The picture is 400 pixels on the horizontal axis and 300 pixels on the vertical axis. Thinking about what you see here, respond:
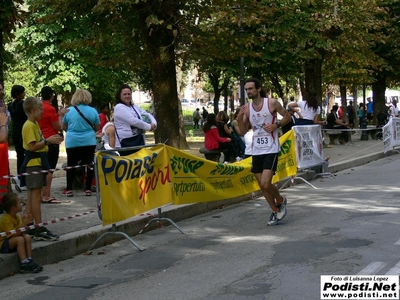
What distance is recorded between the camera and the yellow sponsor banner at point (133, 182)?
9242mm

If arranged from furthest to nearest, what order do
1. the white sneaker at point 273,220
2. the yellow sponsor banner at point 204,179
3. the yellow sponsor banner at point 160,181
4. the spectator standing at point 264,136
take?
the yellow sponsor banner at point 204,179 < the white sneaker at point 273,220 < the spectator standing at point 264,136 < the yellow sponsor banner at point 160,181

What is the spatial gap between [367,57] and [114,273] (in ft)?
75.9

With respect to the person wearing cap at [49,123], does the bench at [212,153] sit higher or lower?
lower

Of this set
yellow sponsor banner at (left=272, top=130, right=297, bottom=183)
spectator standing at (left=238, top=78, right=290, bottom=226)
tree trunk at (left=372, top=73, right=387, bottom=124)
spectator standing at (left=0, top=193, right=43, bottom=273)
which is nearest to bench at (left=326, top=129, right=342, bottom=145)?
tree trunk at (left=372, top=73, right=387, bottom=124)

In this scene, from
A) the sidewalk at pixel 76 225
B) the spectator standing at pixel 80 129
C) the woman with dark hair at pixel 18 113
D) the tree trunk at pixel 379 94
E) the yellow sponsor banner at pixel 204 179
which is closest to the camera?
the sidewalk at pixel 76 225

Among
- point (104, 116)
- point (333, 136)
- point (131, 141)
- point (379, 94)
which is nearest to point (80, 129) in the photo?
point (131, 141)

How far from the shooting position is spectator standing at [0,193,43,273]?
26.6ft

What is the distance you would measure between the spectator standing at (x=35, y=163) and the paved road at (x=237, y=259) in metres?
0.61

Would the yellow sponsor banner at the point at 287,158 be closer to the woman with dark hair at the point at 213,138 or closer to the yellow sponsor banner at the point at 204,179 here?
the yellow sponsor banner at the point at 204,179

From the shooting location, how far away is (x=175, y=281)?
738cm

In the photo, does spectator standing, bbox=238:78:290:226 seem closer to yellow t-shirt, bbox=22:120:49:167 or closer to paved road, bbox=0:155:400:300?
paved road, bbox=0:155:400:300

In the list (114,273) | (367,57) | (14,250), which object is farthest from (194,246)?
(367,57)

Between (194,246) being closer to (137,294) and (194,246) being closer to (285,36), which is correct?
(137,294)

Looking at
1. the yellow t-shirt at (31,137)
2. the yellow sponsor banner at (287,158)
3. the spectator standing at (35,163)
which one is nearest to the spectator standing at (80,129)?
the spectator standing at (35,163)
